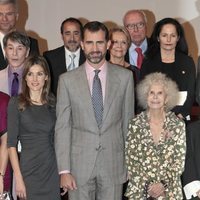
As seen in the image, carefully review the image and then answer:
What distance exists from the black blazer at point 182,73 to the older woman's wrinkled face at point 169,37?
0.10 meters

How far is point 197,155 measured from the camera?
3564 millimetres

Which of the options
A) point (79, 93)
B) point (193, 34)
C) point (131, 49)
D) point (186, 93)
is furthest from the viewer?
point (193, 34)

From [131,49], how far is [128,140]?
1.38 meters

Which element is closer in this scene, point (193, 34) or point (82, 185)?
point (82, 185)

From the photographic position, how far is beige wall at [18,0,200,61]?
6277 millimetres

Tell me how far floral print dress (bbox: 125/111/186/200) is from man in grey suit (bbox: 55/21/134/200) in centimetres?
9

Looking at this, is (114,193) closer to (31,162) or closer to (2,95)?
(31,162)

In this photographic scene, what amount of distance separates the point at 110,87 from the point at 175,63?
32.4 inches

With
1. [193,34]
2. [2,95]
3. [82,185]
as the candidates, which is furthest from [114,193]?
[193,34]

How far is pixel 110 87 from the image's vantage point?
343cm

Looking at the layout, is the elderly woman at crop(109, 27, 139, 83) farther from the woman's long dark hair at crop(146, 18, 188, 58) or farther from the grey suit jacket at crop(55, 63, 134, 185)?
the grey suit jacket at crop(55, 63, 134, 185)

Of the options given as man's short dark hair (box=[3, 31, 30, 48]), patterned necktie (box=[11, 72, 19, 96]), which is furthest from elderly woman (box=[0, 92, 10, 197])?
man's short dark hair (box=[3, 31, 30, 48])

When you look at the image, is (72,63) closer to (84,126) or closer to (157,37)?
(157,37)

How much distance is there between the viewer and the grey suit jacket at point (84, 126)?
339 centimetres
